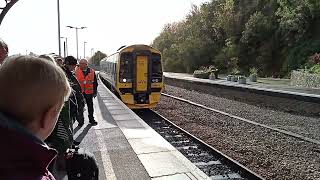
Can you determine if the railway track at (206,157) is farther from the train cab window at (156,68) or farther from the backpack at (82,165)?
the backpack at (82,165)

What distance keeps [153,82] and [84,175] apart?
1524 centimetres

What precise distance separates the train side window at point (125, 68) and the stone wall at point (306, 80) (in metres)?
15.9

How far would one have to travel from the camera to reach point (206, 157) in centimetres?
923

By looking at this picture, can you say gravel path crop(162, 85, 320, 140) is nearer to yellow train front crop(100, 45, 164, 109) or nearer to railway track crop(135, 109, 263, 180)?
railway track crop(135, 109, 263, 180)

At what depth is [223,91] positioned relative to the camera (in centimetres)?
2670

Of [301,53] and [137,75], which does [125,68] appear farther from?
[301,53]

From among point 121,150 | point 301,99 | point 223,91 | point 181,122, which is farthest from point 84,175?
point 223,91

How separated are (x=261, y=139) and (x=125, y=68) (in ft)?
27.1

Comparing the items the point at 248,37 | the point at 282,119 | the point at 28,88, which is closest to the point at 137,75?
the point at 282,119

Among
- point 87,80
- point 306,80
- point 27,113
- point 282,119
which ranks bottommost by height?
point 282,119

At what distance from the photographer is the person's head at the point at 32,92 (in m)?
1.37

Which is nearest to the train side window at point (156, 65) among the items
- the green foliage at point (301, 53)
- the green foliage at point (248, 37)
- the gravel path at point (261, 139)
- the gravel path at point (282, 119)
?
the gravel path at point (261, 139)

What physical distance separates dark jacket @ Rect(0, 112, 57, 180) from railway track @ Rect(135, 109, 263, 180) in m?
6.32

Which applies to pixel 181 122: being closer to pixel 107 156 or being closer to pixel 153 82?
pixel 153 82
